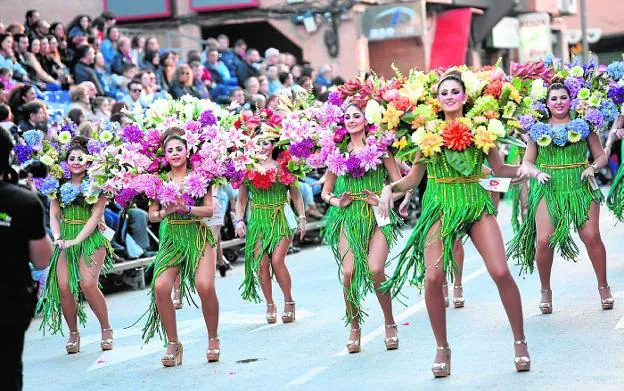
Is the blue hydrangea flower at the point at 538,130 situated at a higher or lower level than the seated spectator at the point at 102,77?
lower

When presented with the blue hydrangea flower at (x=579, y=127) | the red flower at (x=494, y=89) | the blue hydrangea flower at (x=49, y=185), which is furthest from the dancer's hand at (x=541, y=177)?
the blue hydrangea flower at (x=49, y=185)

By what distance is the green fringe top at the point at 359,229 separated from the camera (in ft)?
34.5

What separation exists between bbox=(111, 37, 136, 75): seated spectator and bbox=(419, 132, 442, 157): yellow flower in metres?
13.8

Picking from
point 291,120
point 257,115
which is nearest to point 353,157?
point 291,120

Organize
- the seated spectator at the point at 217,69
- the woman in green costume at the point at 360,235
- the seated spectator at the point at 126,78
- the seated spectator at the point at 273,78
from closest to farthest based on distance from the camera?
the woman in green costume at the point at 360,235
the seated spectator at the point at 126,78
the seated spectator at the point at 217,69
the seated spectator at the point at 273,78

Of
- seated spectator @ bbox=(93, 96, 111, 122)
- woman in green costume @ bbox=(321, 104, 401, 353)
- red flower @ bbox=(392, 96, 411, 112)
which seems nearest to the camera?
red flower @ bbox=(392, 96, 411, 112)

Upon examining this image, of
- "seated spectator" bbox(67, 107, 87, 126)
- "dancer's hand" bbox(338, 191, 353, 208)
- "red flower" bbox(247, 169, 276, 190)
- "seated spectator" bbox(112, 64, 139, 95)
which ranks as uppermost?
"seated spectator" bbox(112, 64, 139, 95)

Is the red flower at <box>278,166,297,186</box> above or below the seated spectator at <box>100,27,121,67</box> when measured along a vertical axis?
below

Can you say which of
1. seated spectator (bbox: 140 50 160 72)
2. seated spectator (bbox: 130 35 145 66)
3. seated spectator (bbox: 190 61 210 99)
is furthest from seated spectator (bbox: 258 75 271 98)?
seated spectator (bbox: 130 35 145 66)

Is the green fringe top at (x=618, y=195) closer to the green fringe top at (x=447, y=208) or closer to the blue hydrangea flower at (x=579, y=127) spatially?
the blue hydrangea flower at (x=579, y=127)

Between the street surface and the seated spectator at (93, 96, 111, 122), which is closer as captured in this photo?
the street surface

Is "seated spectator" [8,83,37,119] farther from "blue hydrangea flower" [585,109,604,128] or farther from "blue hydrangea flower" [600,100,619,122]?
"blue hydrangea flower" [585,109,604,128]

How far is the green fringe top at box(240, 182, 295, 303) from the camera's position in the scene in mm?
12781

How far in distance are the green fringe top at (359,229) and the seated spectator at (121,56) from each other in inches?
474
